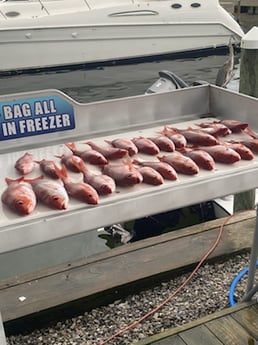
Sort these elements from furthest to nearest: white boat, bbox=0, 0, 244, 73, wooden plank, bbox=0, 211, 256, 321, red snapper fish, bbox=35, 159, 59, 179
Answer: white boat, bbox=0, 0, 244, 73
wooden plank, bbox=0, 211, 256, 321
red snapper fish, bbox=35, 159, 59, 179

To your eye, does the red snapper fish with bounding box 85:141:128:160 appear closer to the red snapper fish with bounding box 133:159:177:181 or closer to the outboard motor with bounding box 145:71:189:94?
the red snapper fish with bounding box 133:159:177:181

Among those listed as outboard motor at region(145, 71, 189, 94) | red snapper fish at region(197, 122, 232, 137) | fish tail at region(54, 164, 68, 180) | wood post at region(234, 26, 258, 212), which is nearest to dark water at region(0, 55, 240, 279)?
outboard motor at region(145, 71, 189, 94)

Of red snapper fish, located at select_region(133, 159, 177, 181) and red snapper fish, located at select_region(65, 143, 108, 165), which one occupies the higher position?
red snapper fish, located at select_region(133, 159, 177, 181)

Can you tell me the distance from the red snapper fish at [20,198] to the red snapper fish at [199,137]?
818 mm

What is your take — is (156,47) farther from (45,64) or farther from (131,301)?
(131,301)

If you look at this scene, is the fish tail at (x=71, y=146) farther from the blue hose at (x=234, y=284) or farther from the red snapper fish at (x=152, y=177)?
the blue hose at (x=234, y=284)

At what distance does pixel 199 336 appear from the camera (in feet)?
8.90

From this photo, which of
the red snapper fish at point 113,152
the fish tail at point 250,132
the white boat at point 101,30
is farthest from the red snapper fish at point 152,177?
the white boat at point 101,30

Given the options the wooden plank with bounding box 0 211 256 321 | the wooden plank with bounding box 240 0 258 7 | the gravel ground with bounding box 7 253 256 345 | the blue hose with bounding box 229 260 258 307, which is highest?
the wooden plank with bounding box 0 211 256 321

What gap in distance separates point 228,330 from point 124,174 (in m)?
1.35

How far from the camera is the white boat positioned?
12945mm

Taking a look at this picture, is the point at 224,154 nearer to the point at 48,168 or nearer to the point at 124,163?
the point at 124,163

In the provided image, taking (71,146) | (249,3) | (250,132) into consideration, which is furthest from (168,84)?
(249,3)

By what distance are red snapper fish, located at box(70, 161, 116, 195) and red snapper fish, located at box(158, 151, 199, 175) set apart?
0.93 ft
